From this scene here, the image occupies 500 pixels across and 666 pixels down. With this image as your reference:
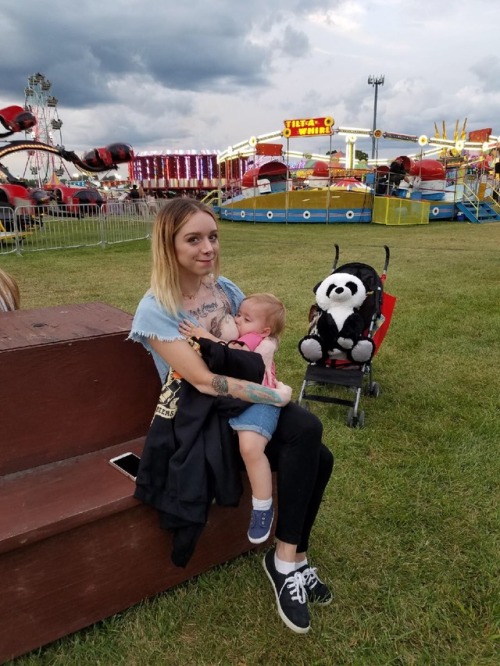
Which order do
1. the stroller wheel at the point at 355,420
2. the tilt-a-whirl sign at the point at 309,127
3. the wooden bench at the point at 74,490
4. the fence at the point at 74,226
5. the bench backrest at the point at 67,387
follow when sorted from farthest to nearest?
1. the tilt-a-whirl sign at the point at 309,127
2. the fence at the point at 74,226
3. the stroller wheel at the point at 355,420
4. the bench backrest at the point at 67,387
5. the wooden bench at the point at 74,490

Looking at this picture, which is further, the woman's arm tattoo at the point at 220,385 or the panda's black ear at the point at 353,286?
the panda's black ear at the point at 353,286

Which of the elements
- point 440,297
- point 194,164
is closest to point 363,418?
point 440,297

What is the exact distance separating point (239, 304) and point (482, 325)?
448cm

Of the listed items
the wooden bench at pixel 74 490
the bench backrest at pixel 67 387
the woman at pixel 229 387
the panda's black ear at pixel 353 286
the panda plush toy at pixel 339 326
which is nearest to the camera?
the wooden bench at pixel 74 490

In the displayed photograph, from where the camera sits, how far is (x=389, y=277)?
9016 mm

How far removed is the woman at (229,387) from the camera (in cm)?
190

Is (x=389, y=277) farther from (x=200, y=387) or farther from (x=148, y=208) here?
(x=148, y=208)

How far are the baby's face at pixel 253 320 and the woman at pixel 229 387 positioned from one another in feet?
0.33

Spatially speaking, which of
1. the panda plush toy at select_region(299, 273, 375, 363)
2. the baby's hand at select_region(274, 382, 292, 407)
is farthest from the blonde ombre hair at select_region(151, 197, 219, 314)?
the panda plush toy at select_region(299, 273, 375, 363)

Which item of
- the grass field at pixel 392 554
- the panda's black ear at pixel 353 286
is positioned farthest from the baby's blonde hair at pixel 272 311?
the panda's black ear at pixel 353 286

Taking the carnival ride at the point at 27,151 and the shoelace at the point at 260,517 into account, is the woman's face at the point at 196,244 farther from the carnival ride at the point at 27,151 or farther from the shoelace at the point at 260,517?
the carnival ride at the point at 27,151

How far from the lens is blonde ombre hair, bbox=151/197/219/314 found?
1958 millimetres

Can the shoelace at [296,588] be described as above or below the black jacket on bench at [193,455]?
below

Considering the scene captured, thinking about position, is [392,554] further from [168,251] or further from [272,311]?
[168,251]
